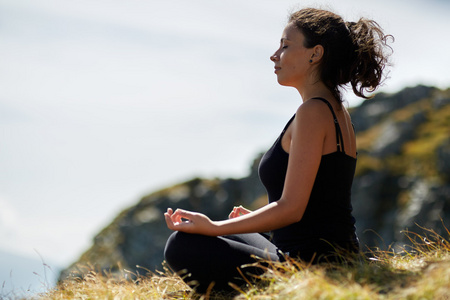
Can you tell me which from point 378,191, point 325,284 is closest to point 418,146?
point 378,191

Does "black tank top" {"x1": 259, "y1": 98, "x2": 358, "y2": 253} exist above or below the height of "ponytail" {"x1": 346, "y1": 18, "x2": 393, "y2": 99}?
below

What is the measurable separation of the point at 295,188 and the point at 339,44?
2.06m

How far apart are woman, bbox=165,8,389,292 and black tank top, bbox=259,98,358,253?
1 cm

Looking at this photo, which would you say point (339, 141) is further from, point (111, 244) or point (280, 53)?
point (111, 244)

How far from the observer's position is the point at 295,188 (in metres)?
4.77

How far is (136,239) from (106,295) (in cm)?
7363

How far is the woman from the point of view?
482 centimetres

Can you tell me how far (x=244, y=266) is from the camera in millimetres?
4891

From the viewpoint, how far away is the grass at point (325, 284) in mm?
3895

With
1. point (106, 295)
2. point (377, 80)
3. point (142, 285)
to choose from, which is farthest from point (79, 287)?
point (377, 80)

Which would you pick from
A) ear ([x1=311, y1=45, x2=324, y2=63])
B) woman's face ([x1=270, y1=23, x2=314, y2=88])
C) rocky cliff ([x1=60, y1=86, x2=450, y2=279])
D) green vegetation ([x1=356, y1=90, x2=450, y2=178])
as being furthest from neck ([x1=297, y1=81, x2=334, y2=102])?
green vegetation ([x1=356, y1=90, x2=450, y2=178])

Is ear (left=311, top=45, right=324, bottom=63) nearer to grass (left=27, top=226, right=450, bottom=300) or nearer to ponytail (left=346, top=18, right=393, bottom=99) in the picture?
ponytail (left=346, top=18, right=393, bottom=99)

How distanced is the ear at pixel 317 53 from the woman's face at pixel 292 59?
32mm

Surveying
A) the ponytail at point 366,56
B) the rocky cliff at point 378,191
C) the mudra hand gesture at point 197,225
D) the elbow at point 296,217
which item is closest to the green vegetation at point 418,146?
the rocky cliff at point 378,191
